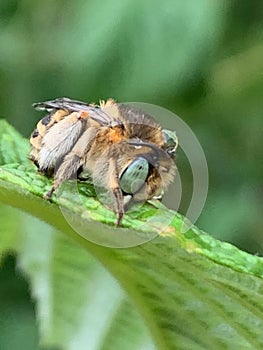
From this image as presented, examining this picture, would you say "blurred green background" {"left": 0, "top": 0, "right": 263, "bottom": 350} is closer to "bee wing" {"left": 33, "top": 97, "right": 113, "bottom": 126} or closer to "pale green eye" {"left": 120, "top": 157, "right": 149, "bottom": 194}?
"bee wing" {"left": 33, "top": 97, "right": 113, "bottom": 126}

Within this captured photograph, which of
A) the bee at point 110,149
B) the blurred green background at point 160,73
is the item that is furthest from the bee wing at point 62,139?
the blurred green background at point 160,73

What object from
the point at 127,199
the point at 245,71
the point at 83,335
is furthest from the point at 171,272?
the point at 245,71

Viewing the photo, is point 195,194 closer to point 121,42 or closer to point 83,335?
point 83,335

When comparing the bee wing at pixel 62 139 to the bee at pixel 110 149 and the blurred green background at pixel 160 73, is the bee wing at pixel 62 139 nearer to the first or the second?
the bee at pixel 110 149

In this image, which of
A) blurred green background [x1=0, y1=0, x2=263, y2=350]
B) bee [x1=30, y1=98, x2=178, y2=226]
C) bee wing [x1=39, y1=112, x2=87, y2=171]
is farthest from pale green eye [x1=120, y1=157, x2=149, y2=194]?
blurred green background [x1=0, y1=0, x2=263, y2=350]

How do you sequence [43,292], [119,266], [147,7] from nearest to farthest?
1. [119,266]
2. [43,292]
3. [147,7]

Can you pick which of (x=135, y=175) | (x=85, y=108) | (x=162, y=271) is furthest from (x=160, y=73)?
(x=162, y=271)

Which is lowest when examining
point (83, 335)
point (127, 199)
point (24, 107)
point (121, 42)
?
point (24, 107)
